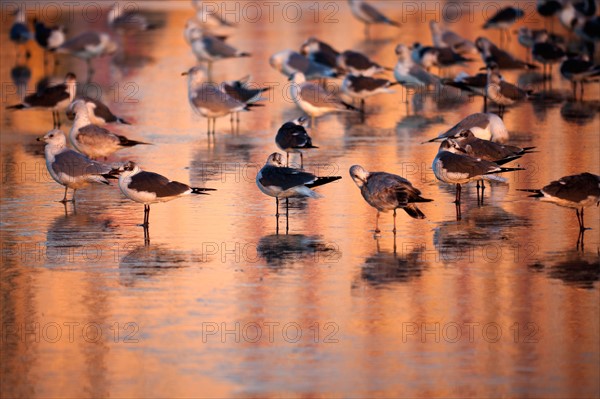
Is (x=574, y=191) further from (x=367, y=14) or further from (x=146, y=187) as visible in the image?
(x=367, y=14)

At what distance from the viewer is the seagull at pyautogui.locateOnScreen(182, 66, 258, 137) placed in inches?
771

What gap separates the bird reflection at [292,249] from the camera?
1232 cm

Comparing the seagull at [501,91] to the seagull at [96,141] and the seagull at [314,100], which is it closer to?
the seagull at [314,100]

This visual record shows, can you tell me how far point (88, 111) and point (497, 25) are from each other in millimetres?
15608

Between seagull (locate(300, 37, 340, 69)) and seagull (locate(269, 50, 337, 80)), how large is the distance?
0.37ft

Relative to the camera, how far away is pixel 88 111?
1902cm

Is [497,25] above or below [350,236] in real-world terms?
above

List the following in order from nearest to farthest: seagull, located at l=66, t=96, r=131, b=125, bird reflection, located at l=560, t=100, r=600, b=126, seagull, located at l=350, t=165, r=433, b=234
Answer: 1. seagull, located at l=350, t=165, r=433, b=234
2. seagull, located at l=66, t=96, r=131, b=125
3. bird reflection, located at l=560, t=100, r=600, b=126

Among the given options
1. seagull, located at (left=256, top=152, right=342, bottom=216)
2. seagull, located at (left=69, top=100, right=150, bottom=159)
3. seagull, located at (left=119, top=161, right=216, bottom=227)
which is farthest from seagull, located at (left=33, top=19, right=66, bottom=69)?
seagull, located at (left=256, top=152, right=342, bottom=216)

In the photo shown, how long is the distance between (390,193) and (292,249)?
44.3 inches

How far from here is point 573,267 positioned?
38.9ft

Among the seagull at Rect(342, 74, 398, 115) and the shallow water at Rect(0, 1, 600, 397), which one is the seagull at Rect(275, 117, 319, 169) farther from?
the seagull at Rect(342, 74, 398, 115)

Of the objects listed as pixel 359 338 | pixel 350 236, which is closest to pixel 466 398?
pixel 359 338

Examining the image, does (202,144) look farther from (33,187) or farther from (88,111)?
(33,187)
